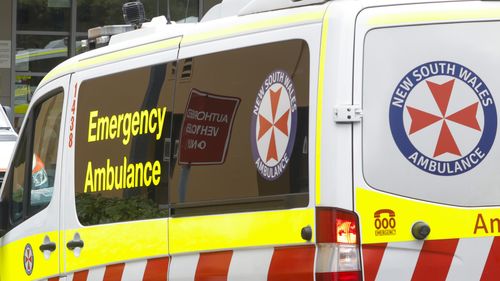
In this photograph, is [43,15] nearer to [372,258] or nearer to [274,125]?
[274,125]

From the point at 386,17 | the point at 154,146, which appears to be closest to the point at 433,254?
the point at 386,17

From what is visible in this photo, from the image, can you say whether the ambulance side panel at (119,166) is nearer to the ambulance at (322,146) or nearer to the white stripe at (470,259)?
the ambulance at (322,146)

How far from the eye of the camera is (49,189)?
6.39 meters

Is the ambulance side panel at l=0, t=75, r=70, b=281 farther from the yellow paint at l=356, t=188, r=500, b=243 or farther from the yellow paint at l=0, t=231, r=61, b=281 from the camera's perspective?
the yellow paint at l=356, t=188, r=500, b=243

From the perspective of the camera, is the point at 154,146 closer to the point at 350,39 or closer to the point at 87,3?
the point at 350,39

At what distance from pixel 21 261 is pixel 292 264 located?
2.57 m

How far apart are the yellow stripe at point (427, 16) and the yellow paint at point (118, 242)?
59.5 inches

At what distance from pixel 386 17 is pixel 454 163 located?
611 millimetres

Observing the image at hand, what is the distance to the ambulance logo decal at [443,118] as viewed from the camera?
A: 14.1 feet

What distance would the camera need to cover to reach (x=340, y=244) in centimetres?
428

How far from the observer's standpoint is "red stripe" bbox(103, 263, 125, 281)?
5617 millimetres

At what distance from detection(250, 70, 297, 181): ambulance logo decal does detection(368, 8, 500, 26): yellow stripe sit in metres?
0.44

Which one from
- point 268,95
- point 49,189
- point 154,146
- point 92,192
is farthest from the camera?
point 49,189

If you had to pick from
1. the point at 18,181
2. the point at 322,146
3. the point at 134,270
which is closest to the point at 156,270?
the point at 134,270
